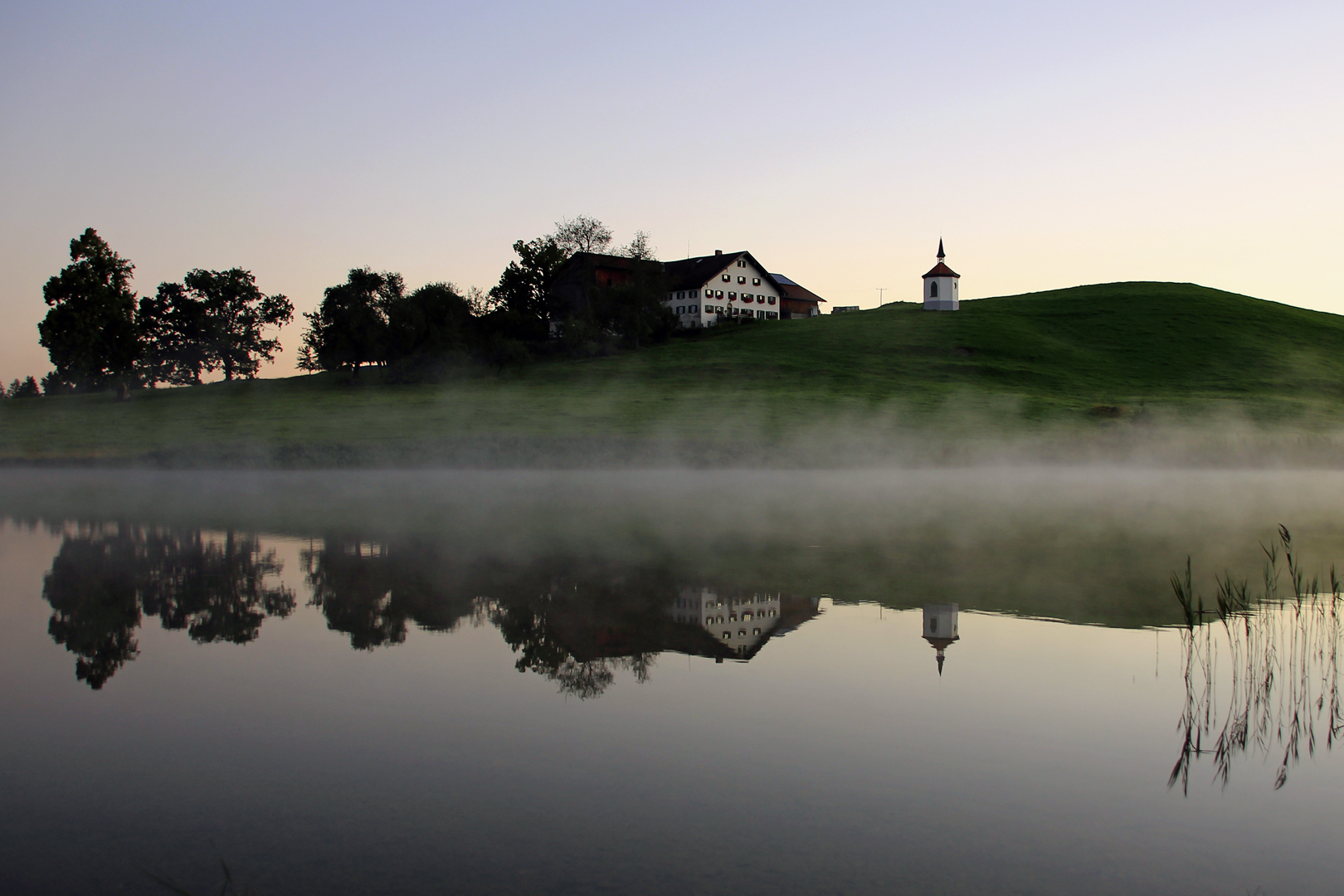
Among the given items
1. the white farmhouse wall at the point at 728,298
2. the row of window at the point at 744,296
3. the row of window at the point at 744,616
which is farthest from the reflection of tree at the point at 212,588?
the row of window at the point at 744,296

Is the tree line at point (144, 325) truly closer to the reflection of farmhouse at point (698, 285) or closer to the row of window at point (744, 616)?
the reflection of farmhouse at point (698, 285)

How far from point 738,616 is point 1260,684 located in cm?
628

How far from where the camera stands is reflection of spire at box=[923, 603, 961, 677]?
12293 millimetres

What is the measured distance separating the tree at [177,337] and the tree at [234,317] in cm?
34

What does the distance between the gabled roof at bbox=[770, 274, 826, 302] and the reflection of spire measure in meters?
130

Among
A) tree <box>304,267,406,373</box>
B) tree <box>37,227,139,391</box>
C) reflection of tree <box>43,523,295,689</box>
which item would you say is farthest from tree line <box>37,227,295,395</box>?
reflection of tree <box>43,523,295,689</box>

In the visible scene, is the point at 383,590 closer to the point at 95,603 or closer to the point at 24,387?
the point at 95,603

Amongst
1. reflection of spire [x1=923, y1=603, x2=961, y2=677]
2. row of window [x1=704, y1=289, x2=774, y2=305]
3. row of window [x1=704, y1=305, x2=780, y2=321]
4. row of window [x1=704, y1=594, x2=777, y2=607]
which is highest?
row of window [x1=704, y1=289, x2=774, y2=305]

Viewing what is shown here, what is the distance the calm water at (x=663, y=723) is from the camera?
6188 millimetres

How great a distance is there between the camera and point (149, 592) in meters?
15.6

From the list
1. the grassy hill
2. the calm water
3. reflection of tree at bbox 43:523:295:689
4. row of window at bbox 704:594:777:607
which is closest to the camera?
the calm water

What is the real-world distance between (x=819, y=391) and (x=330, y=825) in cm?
6558

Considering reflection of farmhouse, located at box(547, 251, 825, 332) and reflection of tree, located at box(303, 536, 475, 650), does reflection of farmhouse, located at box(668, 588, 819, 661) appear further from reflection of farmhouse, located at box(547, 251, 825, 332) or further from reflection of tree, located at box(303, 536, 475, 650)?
reflection of farmhouse, located at box(547, 251, 825, 332)

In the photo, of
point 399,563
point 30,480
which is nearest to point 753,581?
point 399,563
